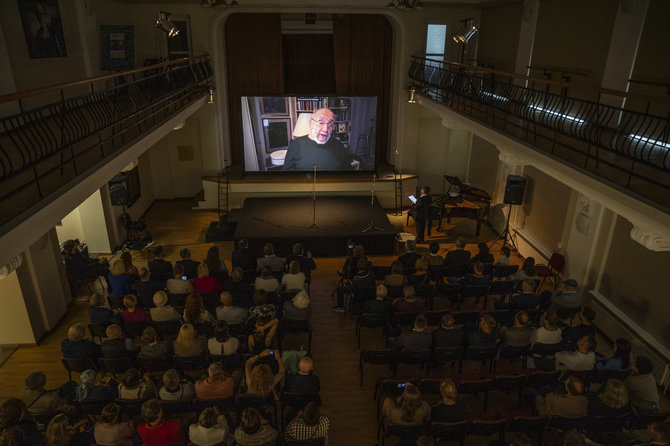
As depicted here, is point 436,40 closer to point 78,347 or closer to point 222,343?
point 222,343

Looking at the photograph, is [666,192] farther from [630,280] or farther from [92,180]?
[92,180]

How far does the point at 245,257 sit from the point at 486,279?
420 cm

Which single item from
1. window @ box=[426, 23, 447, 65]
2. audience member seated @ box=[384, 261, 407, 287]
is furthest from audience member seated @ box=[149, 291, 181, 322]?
window @ box=[426, 23, 447, 65]

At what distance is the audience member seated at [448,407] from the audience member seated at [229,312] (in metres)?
2.89

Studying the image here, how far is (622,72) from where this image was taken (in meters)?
7.19

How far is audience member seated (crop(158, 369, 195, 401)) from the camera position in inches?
187

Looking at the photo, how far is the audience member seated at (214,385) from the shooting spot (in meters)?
4.92

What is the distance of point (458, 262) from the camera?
8289 millimetres

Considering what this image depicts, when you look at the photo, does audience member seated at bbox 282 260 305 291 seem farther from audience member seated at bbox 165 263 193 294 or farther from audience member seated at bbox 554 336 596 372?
audience member seated at bbox 554 336 596 372

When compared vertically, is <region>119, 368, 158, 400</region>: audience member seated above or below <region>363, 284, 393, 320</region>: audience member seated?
above

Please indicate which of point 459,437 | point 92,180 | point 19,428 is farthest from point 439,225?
point 19,428

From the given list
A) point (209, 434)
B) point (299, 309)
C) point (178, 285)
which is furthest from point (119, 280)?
point (209, 434)

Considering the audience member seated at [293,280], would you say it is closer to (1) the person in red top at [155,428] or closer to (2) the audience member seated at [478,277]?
(2) the audience member seated at [478,277]

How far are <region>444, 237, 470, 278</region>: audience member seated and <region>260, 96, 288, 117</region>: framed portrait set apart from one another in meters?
6.90
